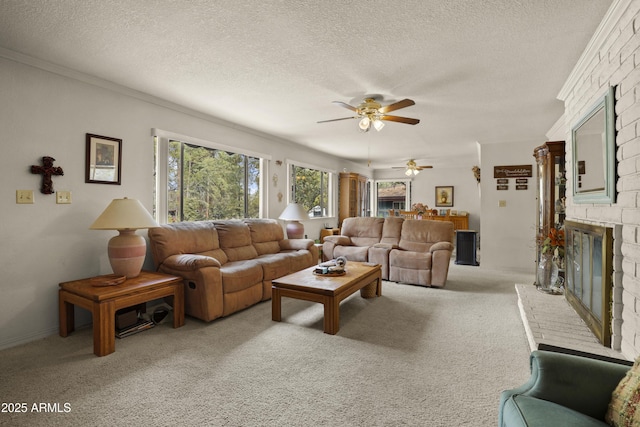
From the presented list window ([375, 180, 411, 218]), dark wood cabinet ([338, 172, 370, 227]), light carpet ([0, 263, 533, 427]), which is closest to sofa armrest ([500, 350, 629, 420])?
light carpet ([0, 263, 533, 427])

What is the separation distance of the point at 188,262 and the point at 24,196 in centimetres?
145

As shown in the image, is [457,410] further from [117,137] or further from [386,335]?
[117,137]

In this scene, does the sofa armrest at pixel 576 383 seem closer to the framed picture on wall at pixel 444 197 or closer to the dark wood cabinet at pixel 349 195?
the dark wood cabinet at pixel 349 195

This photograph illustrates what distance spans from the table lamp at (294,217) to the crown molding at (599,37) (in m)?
3.90

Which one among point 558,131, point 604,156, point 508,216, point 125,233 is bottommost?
point 125,233

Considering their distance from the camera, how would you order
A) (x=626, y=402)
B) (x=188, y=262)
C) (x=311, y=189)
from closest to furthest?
(x=626, y=402), (x=188, y=262), (x=311, y=189)

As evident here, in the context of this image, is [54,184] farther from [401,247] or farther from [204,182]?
[401,247]

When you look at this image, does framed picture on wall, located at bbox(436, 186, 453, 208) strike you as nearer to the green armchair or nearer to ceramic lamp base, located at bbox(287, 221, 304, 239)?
ceramic lamp base, located at bbox(287, 221, 304, 239)

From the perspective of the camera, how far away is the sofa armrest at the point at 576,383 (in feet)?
3.90

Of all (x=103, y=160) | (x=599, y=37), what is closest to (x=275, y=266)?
(x=103, y=160)

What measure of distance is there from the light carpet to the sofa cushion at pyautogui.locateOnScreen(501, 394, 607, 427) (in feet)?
2.07

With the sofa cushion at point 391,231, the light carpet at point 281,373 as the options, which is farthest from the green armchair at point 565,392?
the sofa cushion at point 391,231

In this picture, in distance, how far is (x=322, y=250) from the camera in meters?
5.61

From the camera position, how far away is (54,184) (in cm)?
288
